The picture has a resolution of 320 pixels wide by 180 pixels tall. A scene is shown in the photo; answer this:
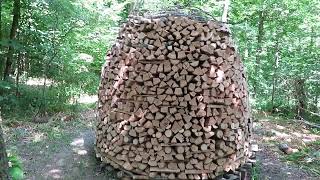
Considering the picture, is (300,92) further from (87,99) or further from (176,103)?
(176,103)

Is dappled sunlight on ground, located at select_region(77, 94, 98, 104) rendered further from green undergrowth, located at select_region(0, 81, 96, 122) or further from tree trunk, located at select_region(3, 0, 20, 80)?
tree trunk, located at select_region(3, 0, 20, 80)

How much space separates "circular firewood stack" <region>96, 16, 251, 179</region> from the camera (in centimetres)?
497

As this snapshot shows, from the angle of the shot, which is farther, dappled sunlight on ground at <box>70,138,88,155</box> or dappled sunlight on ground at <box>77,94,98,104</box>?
dappled sunlight on ground at <box>77,94,98,104</box>

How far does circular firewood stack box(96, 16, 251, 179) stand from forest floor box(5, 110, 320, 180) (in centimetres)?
77

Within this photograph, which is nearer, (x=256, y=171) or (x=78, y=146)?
(x=256, y=171)

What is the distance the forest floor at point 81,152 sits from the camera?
5559mm

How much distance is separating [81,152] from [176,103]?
7.46 ft

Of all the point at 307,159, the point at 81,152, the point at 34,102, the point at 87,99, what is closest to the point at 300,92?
the point at 307,159

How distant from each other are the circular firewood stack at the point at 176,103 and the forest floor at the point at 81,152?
774mm

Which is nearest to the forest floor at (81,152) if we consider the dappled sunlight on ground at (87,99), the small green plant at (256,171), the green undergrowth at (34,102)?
the small green plant at (256,171)

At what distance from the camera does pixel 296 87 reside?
1068 centimetres

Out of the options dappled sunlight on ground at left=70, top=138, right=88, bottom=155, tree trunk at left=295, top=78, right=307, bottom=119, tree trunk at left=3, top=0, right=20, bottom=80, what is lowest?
dappled sunlight on ground at left=70, top=138, right=88, bottom=155

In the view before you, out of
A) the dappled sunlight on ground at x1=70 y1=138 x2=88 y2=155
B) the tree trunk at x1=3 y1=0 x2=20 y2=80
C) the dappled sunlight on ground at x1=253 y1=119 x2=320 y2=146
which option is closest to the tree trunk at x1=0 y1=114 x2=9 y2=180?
the dappled sunlight on ground at x1=70 y1=138 x2=88 y2=155

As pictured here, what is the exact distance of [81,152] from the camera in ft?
20.5
